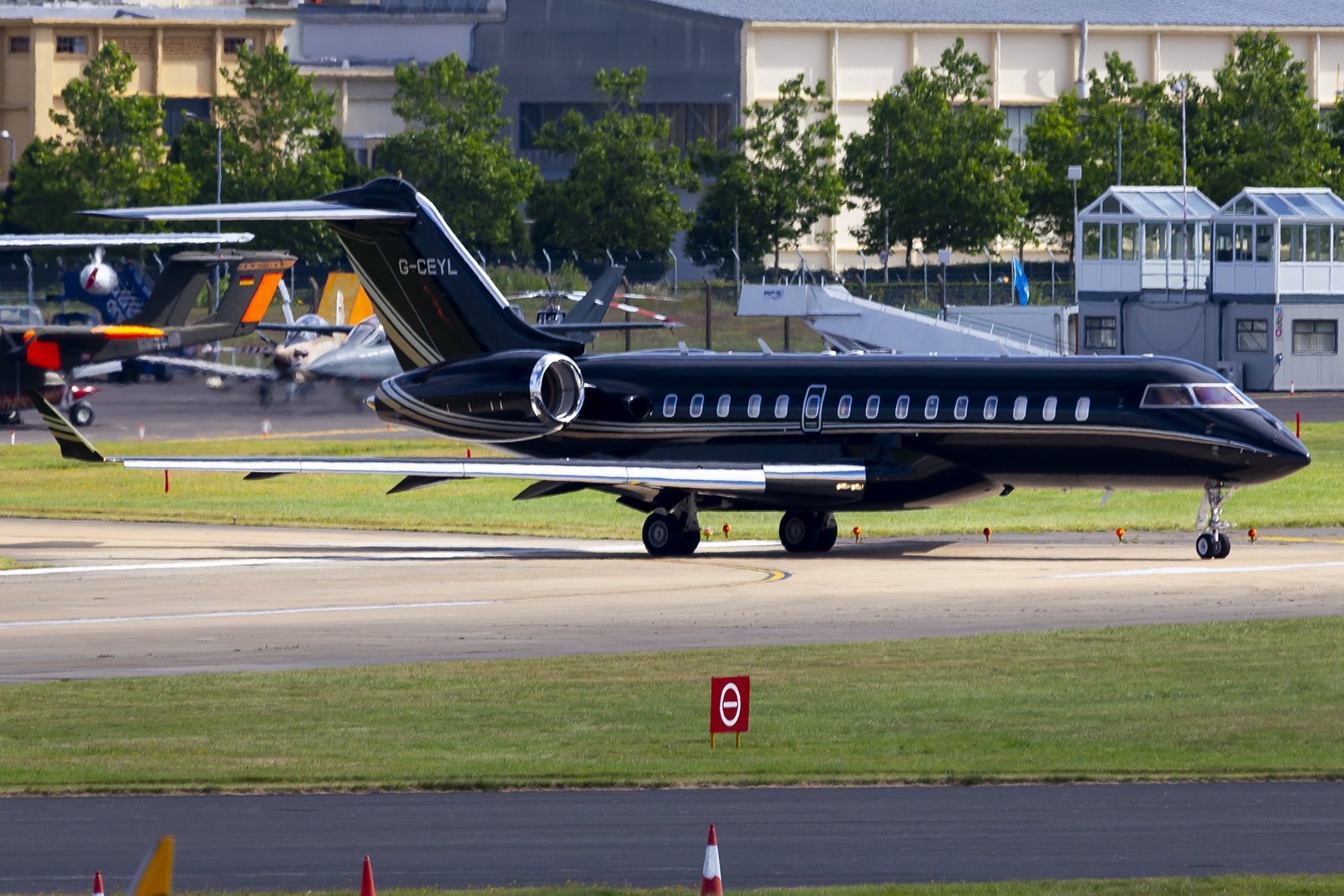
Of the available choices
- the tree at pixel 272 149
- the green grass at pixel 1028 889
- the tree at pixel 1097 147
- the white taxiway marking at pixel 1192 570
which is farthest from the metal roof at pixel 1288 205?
the green grass at pixel 1028 889

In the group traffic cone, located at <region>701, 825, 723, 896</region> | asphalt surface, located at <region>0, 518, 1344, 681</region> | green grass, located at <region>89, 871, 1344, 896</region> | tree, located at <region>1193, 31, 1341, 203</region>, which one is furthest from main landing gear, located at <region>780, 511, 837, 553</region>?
tree, located at <region>1193, 31, 1341, 203</region>

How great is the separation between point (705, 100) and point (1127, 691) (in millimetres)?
93299

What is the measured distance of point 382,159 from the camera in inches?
3996

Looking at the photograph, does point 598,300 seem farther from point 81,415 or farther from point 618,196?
point 618,196

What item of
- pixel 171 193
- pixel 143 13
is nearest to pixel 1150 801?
pixel 171 193

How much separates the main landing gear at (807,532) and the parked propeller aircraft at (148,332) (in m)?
33.4

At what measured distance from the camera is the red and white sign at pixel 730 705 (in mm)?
17031

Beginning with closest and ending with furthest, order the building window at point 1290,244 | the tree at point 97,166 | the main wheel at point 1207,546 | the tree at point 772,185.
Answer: the main wheel at point 1207,546 → the building window at point 1290,244 → the tree at point 97,166 → the tree at point 772,185

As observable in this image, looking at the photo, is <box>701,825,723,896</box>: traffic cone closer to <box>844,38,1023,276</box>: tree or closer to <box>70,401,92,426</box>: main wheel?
<box>70,401,92,426</box>: main wheel

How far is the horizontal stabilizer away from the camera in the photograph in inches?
1219

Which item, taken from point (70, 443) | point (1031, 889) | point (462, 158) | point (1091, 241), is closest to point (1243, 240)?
point (1091, 241)

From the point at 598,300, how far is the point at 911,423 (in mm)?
26776

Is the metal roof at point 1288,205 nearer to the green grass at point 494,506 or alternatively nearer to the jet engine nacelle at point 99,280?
the green grass at point 494,506

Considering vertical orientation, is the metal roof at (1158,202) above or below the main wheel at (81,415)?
above
